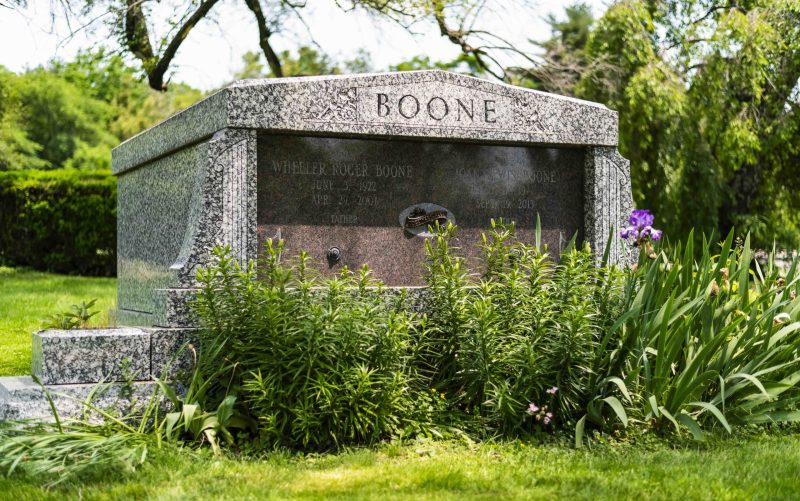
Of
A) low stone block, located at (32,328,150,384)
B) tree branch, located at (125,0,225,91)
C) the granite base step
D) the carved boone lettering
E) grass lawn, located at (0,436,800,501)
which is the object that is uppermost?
tree branch, located at (125,0,225,91)

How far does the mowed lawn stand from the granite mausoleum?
114cm

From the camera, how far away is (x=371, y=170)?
19.6 ft

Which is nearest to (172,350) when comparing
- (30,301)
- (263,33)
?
(30,301)

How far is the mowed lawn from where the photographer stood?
7696 mm

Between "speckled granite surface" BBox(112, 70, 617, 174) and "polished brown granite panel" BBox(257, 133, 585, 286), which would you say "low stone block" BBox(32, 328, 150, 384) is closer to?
"polished brown granite panel" BBox(257, 133, 585, 286)

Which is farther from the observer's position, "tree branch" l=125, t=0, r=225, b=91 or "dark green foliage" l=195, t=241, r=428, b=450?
"tree branch" l=125, t=0, r=225, b=91

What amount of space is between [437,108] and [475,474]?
2669 mm

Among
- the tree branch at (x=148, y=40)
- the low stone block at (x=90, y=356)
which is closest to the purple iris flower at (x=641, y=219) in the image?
the low stone block at (x=90, y=356)

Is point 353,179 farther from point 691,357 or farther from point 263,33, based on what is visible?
point 263,33

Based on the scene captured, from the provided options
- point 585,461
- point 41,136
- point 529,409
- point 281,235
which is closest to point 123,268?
point 281,235

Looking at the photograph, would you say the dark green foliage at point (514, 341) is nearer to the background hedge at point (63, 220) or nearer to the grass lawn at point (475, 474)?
the grass lawn at point (475, 474)

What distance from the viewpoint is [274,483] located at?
398 centimetres

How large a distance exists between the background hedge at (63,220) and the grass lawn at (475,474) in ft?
36.3

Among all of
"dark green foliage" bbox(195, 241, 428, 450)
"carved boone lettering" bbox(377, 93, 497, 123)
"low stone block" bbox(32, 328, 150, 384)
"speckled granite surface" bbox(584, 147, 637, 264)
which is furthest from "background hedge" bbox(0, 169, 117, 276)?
"dark green foliage" bbox(195, 241, 428, 450)
